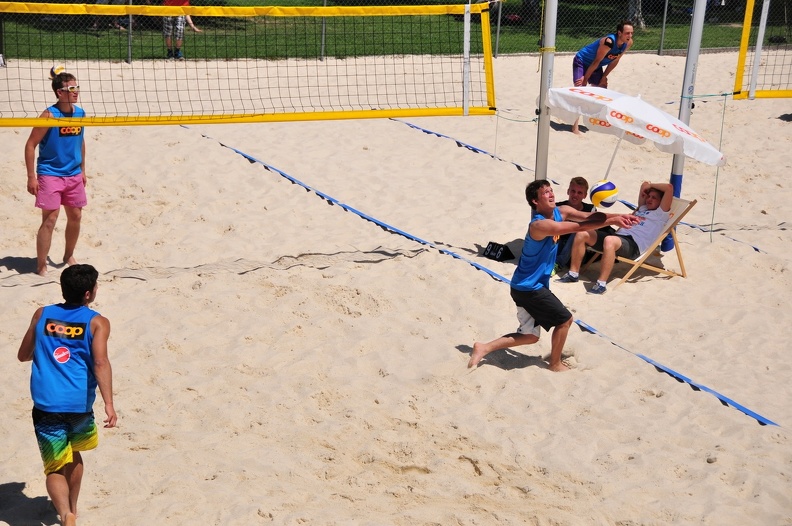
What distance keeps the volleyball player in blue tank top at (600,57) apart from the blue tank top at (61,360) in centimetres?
820

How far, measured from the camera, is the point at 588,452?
4.96 metres

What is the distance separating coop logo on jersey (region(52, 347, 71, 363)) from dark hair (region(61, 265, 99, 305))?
21cm

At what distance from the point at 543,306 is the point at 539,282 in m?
0.15

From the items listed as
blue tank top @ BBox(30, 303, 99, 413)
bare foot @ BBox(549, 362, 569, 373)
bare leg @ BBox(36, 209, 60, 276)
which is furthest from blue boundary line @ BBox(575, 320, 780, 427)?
bare leg @ BBox(36, 209, 60, 276)

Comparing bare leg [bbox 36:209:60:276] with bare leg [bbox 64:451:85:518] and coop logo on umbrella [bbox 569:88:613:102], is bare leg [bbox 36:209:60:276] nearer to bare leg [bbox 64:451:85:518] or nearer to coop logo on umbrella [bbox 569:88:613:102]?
bare leg [bbox 64:451:85:518]

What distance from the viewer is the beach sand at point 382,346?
4.59 meters

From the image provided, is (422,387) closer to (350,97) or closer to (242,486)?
(242,486)

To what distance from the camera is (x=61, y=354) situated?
13.3ft

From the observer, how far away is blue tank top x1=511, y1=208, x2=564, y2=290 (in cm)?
571

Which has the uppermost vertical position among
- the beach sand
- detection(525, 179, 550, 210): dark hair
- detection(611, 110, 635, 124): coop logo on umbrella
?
detection(611, 110, 635, 124): coop logo on umbrella

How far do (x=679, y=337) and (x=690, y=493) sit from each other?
6.95 feet

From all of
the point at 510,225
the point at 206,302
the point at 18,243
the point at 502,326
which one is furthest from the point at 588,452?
the point at 18,243

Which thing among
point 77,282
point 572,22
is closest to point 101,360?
point 77,282

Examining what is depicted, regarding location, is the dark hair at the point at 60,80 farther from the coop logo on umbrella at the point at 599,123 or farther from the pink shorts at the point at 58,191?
the coop logo on umbrella at the point at 599,123
